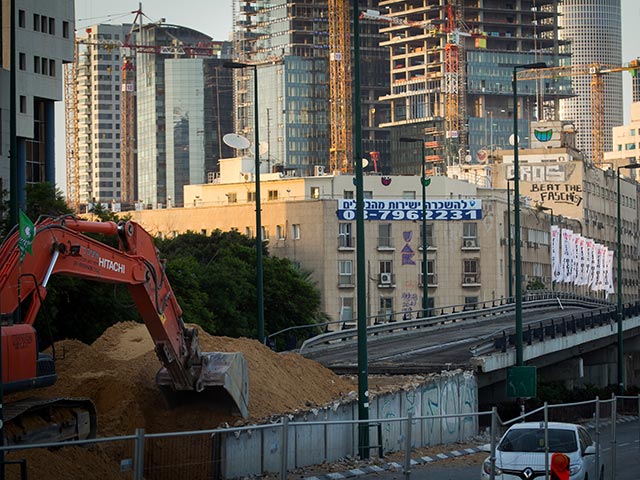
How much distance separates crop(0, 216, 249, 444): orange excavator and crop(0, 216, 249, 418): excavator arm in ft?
0.05

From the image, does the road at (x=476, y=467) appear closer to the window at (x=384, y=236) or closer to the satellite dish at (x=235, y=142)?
the window at (x=384, y=236)

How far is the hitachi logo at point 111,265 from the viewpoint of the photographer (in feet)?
88.9

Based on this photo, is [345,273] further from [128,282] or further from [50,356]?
[50,356]

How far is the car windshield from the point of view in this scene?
27859 mm

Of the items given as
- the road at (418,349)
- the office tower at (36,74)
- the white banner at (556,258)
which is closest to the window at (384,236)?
the white banner at (556,258)

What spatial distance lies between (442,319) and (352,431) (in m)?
46.7

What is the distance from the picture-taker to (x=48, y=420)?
86.0 feet

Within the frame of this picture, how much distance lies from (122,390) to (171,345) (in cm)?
235

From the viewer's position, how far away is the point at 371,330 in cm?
6988

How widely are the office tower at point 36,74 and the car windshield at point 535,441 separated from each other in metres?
49.5

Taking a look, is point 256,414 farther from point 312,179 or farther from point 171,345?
point 312,179

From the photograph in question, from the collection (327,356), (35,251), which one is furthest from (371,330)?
(35,251)

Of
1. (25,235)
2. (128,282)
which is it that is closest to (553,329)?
(128,282)

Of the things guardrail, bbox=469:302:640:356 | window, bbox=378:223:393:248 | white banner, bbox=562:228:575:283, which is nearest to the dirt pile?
guardrail, bbox=469:302:640:356
